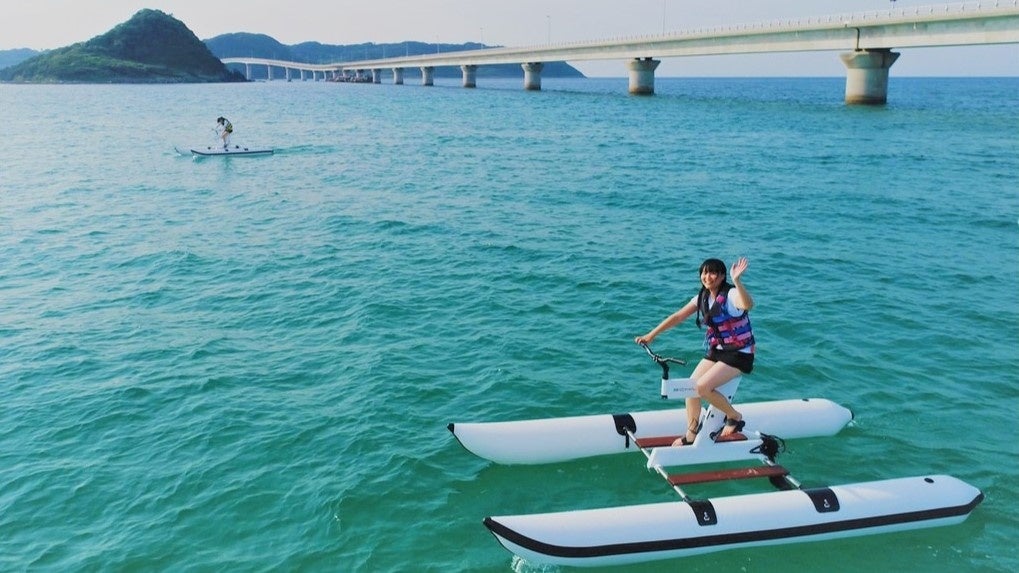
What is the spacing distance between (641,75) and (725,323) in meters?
102

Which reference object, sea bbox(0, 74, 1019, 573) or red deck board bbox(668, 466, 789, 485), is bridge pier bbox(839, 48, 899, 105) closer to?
sea bbox(0, 74, 1019, 573)

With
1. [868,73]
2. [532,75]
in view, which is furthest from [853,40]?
[532,75]

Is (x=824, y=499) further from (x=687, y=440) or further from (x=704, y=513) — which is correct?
(x=687, y=440)

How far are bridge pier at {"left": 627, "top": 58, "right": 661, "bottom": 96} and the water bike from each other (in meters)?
99.4

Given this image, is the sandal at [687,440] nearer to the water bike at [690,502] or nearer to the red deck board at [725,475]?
the water bike at [690,502]

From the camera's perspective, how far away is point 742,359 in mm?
8539

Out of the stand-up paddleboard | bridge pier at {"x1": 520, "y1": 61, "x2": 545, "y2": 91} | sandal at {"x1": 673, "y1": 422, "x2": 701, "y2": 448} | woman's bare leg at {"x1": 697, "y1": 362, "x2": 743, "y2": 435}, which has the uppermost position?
bridge pier at {"x1": 520, "y1": 61, "x2": 545, "y2": 91}

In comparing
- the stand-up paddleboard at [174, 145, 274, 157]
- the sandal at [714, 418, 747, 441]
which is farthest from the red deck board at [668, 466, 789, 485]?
the stand-up paddleboard at [174, 145, 274, 157]

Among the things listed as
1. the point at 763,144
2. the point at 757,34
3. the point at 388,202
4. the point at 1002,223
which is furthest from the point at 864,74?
the point at 388,202

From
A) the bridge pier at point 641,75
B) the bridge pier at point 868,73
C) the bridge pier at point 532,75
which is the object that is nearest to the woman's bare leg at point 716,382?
the bridge pier at point 868,73

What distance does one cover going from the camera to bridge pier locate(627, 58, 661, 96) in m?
103

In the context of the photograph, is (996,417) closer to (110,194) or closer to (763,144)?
(110,194)

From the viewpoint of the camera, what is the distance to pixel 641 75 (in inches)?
4099

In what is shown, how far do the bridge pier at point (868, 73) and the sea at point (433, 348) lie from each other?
39.8 metres
